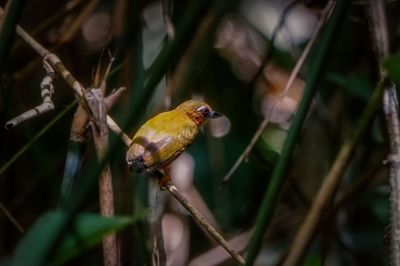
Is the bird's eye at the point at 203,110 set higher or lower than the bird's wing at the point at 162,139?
lower

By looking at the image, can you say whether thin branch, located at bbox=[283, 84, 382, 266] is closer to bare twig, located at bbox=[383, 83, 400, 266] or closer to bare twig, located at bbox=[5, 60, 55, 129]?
bare twig, located at bbox=[383, 83, 400, 266]

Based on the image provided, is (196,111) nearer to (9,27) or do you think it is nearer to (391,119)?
(391,119)

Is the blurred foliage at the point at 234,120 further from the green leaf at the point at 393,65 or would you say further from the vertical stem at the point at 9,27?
the vertical stem at the point at 9,27

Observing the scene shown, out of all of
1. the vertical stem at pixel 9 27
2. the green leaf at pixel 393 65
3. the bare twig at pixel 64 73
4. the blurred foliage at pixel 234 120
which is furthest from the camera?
the blurred foliage at pixel 234 120

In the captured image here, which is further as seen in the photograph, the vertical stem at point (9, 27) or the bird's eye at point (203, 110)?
the bird's eye at point (203, 110)

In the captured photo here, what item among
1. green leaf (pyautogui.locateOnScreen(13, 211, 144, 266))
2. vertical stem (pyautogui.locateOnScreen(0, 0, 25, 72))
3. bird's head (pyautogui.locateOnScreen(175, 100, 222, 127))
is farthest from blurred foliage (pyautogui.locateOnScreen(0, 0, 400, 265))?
green leaf (pyautogui.locateOnScreen(13, 211, 144, 266))

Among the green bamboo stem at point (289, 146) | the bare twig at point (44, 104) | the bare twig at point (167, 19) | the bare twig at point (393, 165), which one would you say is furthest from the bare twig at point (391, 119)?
the bare twig at point (44, 104)

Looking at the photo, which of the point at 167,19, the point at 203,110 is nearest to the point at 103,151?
the point at 203,110

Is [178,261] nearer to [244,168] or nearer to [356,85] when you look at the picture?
[244,168]

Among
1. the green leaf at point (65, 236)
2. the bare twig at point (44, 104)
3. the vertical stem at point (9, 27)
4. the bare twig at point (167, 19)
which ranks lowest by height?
the bare twig at point (167, 19)

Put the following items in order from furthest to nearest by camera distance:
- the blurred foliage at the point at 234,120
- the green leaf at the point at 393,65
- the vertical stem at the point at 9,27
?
the blurred foliage at the point at 234,120 → the green leaf at the point at 393,65 → the vertical stem at the point at 9,27
